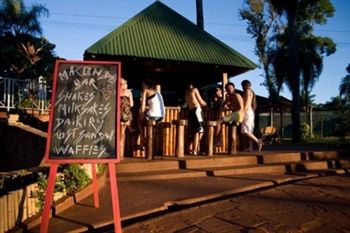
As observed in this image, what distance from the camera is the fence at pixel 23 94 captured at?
13019 mm

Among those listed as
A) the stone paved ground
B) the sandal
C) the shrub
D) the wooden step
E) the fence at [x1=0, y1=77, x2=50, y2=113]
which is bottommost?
the stone paved ground

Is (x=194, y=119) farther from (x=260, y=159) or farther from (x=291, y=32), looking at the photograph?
(x=291, y=32)

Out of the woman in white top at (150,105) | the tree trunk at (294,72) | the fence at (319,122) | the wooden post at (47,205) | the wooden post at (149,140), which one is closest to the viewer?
the wooden post at (47,205)

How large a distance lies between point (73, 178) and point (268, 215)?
293cm

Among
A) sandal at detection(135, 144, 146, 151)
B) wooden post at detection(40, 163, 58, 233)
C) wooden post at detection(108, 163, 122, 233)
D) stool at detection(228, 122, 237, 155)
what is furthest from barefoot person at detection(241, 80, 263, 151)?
wooden post at detection(40, 163, 58, 233)

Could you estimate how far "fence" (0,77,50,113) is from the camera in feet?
42.7

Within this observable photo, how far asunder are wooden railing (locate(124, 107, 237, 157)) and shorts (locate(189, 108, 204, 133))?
0.49 m

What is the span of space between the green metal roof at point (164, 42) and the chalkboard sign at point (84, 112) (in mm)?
5012

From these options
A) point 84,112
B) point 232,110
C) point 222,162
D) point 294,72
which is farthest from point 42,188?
point 294,72

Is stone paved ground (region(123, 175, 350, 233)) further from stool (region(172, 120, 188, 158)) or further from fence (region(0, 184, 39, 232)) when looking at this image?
stool (region(172, 120, 188, 158))

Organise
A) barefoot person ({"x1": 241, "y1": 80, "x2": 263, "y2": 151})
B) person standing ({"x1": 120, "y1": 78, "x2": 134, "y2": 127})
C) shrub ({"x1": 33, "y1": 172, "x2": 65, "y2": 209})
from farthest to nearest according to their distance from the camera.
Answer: barefoot person ({"x1": 241, "y1": 80, "x2": 263, "y2": 151}), person standing ({"x1": 120, "y1": 78, "x2": 134, "y2": 127}), shrub ({"x1": 33, "y1": 172, "x2": 65, "y2": 209})

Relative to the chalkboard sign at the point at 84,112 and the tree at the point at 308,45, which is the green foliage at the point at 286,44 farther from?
the chalkboard sign at the point at 84,112

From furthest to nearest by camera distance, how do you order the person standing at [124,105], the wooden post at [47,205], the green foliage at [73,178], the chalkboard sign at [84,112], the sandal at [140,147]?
the sandal at [140,147]
the person standing at [124,105]
the green foliage at [73,178]
the chalkboard sign at [84,112]
the wooden post at [47,205]

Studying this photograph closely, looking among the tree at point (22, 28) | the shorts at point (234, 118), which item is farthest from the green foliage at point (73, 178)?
the tree at point (22, 28)
